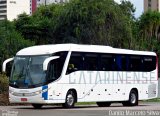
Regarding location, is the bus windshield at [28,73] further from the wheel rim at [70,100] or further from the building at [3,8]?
the building at [3,8]

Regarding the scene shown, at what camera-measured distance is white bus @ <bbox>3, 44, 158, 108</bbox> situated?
25.0m

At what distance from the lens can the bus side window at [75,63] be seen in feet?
85.4

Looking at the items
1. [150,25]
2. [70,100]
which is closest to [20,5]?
[150,25]

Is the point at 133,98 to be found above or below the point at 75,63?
below

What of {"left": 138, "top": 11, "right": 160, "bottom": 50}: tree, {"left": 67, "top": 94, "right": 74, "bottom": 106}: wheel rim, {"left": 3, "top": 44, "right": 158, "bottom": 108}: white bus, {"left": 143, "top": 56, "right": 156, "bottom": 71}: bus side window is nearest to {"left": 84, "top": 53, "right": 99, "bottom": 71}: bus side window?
{"left": 3, "top": 44, "right": 158, "bottom": 108}: white bus

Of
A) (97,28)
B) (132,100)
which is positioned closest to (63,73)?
(132,100)

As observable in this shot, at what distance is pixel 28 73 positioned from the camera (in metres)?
25.2

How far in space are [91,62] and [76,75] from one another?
1.53 meters

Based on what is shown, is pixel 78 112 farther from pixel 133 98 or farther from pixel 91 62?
pixel 133 98

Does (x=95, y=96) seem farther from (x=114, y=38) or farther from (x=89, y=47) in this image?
(x=114, y=38)

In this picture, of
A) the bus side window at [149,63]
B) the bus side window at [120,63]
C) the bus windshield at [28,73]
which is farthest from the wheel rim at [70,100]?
the bus side window at [149,63]

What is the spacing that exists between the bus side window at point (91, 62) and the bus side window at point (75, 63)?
0.46 metres

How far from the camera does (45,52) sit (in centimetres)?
2545

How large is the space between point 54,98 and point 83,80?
2386 millimetres
